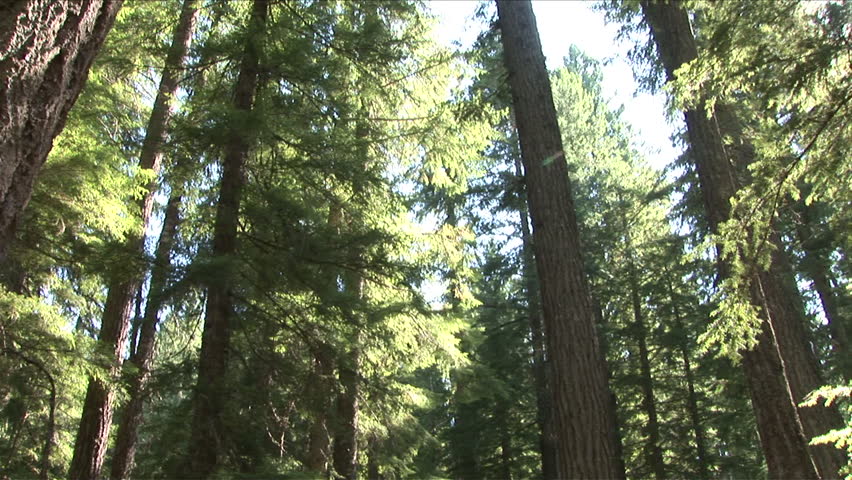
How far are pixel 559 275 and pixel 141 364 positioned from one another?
21.6ft

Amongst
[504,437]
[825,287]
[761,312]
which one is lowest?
[761,312]

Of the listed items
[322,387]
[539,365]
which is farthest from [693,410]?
[322,387]

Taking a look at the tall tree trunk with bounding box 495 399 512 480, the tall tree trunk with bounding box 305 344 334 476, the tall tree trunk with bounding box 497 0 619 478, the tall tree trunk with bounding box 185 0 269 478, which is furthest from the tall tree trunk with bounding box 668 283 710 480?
the tall tree trunk with bounding box 185 0 269 478

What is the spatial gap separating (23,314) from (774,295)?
8475 mm

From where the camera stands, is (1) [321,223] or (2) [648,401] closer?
(1) [321,223]

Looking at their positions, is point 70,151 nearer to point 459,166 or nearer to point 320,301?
point 320,301

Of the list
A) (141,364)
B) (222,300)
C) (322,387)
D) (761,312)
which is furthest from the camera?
(141,364)

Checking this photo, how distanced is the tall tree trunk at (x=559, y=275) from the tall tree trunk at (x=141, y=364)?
160 inches

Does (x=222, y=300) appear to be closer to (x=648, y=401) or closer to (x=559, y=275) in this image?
(x=559, y=275)

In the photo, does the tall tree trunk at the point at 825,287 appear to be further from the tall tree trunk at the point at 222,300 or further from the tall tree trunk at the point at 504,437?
the tall tree trunk at the point at 222,300

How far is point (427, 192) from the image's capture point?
20031 millimetres

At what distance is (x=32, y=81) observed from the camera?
1.67 meters

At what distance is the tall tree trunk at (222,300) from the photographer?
5.57 m

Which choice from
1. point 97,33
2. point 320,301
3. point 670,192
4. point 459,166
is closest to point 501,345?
point 670,192
